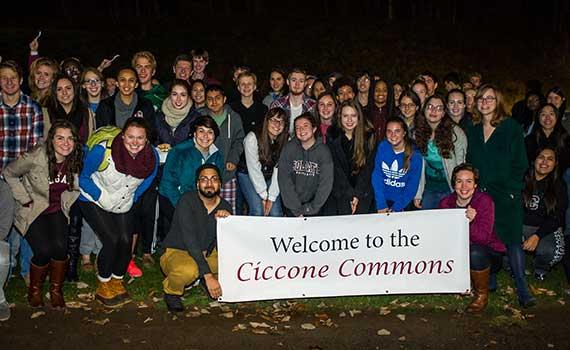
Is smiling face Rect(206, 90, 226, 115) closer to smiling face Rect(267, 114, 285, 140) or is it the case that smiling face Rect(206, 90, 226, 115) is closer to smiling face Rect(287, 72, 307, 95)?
smiling face Rect(267, 114, 285, 140)

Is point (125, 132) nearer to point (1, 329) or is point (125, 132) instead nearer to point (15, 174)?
point (15, 174)

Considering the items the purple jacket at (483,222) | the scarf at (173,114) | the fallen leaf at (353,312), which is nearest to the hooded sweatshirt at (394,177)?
the purple jacket at (483,222)

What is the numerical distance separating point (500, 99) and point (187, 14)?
27.7 meters

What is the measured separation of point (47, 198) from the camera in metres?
6.71

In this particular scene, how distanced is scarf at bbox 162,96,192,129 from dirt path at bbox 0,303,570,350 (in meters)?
2.31

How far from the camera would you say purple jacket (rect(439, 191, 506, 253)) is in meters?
6.89

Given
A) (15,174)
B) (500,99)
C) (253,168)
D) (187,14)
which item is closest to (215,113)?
(253,168)

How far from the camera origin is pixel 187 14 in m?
32.9

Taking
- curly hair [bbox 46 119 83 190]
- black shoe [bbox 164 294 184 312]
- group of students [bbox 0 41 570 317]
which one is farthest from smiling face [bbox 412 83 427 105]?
curly hair [bbox 46 119 83 190]

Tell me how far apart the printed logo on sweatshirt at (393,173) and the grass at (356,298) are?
4.27 ft

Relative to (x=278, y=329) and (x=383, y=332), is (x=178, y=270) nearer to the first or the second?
(x=278, y=329)

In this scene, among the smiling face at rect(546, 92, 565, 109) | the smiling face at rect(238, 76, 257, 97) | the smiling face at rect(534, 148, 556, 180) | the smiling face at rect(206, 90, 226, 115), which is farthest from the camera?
the smiling face at rect(546, 92, 565, 109)

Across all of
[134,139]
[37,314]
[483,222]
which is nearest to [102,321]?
[37,314]

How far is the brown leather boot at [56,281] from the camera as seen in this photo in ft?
22.0
